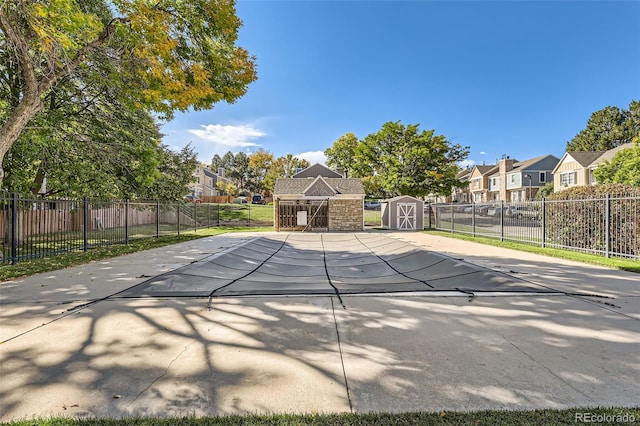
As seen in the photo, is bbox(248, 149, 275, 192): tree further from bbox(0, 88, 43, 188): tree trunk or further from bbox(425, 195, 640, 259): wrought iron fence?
bbox(0, 88, 43, 188): tree trunk

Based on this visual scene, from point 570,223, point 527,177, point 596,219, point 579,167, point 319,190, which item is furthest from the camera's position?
point 527,177

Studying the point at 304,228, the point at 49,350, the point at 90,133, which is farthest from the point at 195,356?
the point at 304,228

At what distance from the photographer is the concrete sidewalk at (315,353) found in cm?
246

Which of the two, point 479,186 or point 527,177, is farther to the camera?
point 479,186

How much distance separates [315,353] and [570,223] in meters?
11.9

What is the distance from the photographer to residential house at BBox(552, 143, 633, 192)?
3300cm

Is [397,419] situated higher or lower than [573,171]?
lower

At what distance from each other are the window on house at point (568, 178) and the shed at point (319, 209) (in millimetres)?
29819

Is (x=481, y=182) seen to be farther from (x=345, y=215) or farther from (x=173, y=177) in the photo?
(x=173, y=177)

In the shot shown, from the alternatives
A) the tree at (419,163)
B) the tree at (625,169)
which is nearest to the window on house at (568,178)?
the tree at (625,169)

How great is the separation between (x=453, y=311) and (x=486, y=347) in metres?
1.21

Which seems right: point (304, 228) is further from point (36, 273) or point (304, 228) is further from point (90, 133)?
point (36, 273)

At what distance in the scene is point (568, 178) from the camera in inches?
1425

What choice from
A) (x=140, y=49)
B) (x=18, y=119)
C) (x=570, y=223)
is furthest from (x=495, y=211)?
(x=18, y=119)
